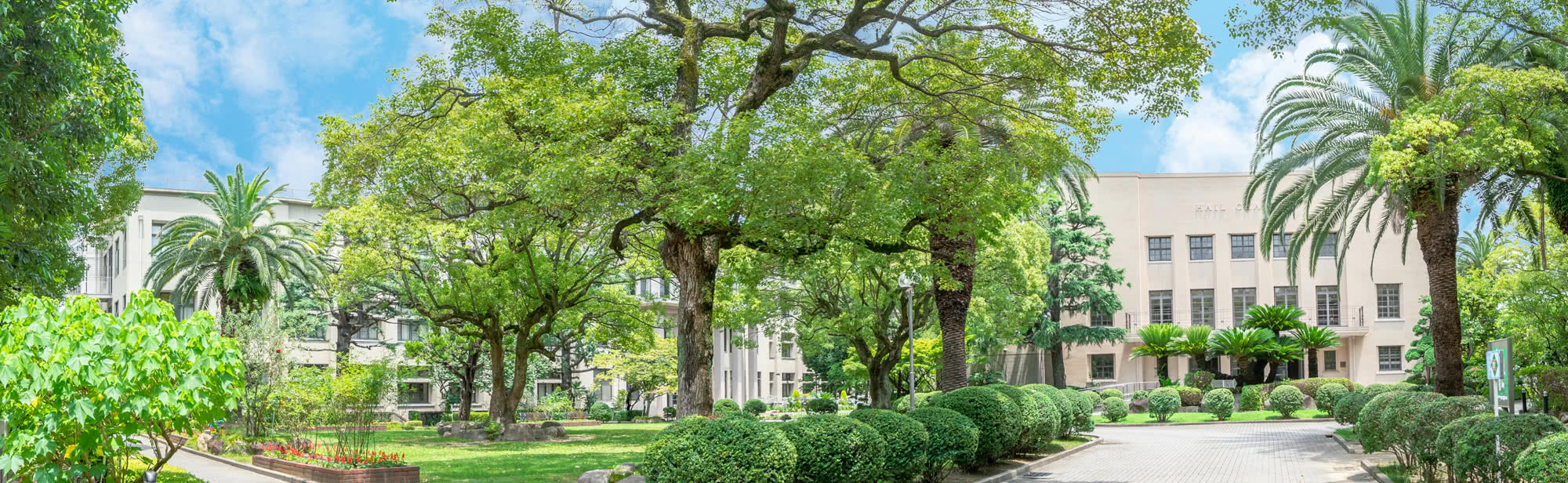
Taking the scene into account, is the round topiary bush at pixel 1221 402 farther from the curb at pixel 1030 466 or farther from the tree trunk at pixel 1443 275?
the tree trunk at pixel 1443 275

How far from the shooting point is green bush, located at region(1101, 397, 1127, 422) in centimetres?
3750

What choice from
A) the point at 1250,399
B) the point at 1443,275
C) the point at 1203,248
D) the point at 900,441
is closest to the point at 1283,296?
the point at 1203,248

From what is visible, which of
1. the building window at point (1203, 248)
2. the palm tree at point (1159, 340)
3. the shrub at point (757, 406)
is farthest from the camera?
the building window at point (1203, 248)

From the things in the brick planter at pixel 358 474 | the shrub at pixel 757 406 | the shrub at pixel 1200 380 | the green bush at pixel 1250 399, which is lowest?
the shrub at pixel 757 406

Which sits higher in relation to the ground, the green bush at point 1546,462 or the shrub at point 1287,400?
the green bush at point 1546,462

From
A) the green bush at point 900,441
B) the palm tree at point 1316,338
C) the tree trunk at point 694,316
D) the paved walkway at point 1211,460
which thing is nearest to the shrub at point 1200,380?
the palm tree at point 1316,338

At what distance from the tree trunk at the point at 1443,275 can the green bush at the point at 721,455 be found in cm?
1676


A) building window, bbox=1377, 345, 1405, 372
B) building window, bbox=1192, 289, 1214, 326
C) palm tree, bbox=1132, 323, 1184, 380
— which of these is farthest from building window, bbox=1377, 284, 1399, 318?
palm tree, bbox=1132, 323, 1184, 380

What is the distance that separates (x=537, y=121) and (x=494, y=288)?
42.8 feet

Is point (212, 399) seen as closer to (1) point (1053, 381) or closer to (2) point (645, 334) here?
(2) point (645, 334)

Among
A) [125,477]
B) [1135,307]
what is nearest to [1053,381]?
[1135,307]

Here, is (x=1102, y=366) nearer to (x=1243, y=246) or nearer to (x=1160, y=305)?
(x=1160, y=305)

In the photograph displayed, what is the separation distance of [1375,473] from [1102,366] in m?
39.5

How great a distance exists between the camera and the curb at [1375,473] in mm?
16297
